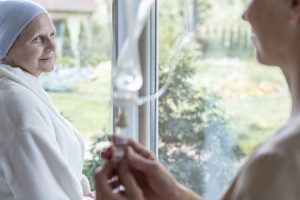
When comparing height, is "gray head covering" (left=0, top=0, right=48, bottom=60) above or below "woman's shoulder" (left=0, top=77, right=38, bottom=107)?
above

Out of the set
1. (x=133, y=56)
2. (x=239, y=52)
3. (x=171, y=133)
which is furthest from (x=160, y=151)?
(x=133, y=56)

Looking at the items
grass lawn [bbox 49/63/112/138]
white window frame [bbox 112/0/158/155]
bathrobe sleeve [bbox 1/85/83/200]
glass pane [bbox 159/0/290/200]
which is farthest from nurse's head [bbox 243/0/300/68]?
grass lawn [bbox 49/63/112/138]

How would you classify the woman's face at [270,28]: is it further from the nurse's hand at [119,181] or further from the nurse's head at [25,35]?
the nurse's head at [25,35]

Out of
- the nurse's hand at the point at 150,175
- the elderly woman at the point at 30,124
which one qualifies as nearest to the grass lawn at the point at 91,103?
the elderly woman at the point at 30,124

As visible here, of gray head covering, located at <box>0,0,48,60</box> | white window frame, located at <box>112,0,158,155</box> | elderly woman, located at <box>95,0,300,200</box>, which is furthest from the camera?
white window frame, located at <box>112,0,158,155</box>

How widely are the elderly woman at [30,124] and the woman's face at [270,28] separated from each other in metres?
0.82

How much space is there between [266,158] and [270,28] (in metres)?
0.21

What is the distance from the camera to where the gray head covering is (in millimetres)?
1627

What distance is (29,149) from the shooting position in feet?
4.90

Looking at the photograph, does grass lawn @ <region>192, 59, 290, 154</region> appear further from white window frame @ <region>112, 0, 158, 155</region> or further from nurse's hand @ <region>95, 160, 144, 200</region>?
nurse's hand @ <region>95, 160, 144, 200</region>

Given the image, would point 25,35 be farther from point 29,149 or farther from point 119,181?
point 119,181

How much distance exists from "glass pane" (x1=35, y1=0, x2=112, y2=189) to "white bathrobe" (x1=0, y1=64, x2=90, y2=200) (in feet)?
1.43

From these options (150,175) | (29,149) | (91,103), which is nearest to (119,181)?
(150,175)

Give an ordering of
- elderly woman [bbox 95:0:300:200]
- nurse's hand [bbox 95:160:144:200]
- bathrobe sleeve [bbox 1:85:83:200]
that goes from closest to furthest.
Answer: elderly woman [bbox 95:0:300:200], nurse's hand [bbox 95:160:144:200], bathrobe sleeve [bbox 1:85:83:200]
